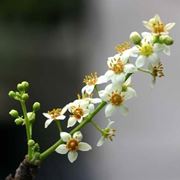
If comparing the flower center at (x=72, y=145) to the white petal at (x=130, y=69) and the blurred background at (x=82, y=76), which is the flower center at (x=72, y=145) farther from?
the blurred background at (x=82, y=76)

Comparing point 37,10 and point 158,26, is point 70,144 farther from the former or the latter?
point 37,10

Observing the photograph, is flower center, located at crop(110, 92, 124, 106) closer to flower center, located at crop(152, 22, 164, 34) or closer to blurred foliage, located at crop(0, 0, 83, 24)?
flower center, located at crop(152, 22, 164, 34)

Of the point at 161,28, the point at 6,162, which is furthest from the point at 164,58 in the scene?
the point at 161,28

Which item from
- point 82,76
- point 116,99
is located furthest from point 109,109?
point 82,76

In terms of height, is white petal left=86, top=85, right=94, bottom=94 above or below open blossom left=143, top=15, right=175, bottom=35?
below

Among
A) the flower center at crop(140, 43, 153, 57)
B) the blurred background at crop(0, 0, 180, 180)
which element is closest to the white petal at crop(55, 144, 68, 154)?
the flower center at crop(140, 43, 153, 57)

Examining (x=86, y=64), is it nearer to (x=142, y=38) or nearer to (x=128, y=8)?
(x=128, y=8)
